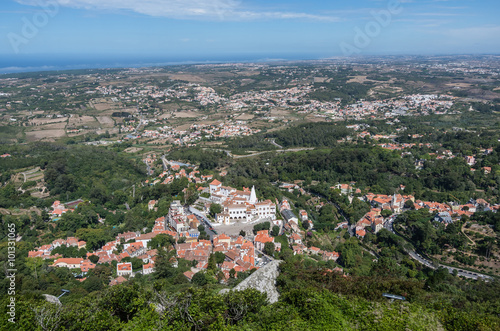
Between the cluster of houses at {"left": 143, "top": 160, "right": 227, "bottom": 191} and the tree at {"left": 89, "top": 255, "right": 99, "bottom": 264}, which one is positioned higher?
the cluster of houses at {"left": 143, "top": 160, "right": 227, "bottom": 191}

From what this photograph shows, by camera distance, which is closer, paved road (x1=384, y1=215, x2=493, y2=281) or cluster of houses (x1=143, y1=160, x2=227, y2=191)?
paved road (x1=384, y1=215, x2=493, y2=281)

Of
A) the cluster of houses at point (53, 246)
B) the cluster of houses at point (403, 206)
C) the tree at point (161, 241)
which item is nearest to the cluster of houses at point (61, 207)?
the cluster of houses at point (53, 246)

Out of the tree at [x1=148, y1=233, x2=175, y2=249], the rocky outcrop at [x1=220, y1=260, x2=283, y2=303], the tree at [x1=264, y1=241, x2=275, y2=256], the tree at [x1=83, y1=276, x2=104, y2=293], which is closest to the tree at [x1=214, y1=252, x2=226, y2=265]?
the tree at [x1=264, y1=241, x2=275, y2=256]

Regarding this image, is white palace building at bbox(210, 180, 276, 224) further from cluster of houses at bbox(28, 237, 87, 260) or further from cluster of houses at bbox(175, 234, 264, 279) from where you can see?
cluster of houses at bbox(28, 237, 87, 260)

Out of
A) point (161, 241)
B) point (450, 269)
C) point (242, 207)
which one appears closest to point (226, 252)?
point (161, 241)

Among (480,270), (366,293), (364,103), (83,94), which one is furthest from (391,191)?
(83,94)

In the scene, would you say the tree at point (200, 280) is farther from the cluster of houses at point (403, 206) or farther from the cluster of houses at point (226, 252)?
the cluster of houses at point (403, 206)

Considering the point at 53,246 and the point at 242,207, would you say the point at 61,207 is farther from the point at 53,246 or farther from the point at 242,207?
the point at 242,207
